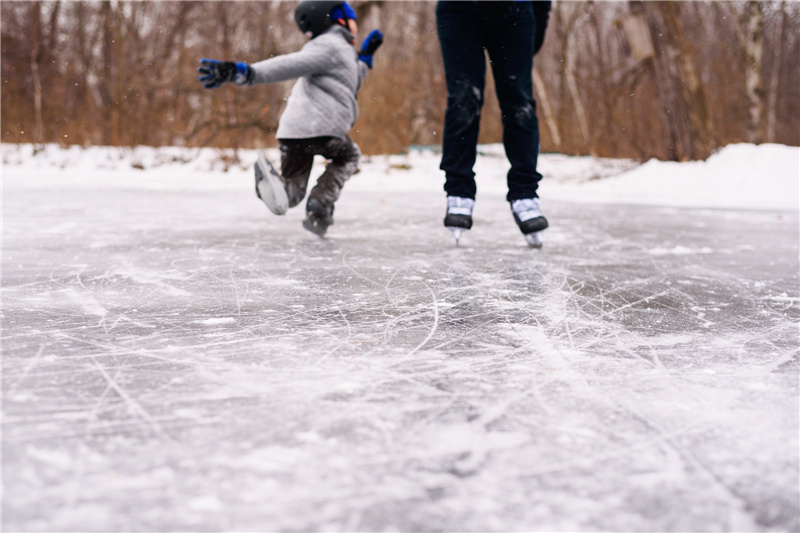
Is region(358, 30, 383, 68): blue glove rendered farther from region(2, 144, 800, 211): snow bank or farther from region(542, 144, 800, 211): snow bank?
region(542, 144, 800, 211): snow bank

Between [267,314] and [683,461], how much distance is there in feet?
3.62

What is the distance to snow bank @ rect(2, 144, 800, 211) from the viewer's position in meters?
6.09

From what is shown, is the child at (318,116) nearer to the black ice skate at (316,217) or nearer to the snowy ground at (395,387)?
the black ice skate at (316,217)

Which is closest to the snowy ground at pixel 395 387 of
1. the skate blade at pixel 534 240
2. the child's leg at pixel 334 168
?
the skate blade at pixel 534 240

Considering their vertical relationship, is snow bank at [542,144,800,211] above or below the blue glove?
below

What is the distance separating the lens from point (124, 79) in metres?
9.98

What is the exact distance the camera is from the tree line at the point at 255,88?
7594 mm

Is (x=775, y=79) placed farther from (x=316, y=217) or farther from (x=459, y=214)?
(x=316, y=217)

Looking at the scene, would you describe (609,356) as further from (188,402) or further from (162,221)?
(162,221)

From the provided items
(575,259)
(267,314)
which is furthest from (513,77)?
(267,314)

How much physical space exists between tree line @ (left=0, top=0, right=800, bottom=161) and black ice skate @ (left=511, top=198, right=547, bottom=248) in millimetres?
5066

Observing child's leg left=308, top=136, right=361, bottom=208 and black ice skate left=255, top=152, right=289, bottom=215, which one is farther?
child's leg left=308, top=136, right=361, bottom=208

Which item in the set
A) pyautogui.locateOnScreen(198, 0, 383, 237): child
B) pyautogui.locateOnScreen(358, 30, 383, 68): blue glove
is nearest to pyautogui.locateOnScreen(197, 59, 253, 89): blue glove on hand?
pyautogui.locateOnScreen(198, 0, 383, 237): child

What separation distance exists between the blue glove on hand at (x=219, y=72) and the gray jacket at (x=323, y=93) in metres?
0.36
